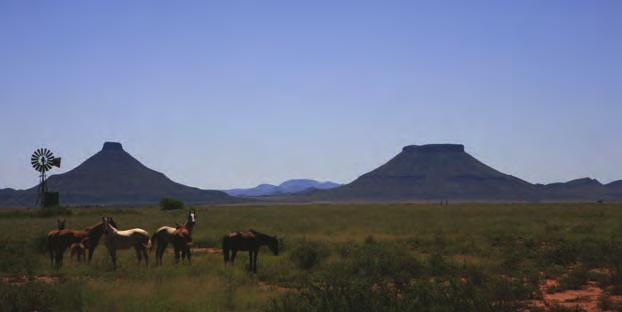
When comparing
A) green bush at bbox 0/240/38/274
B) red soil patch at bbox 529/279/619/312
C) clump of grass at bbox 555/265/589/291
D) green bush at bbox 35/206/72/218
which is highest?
green bush at bbox 35/206/72/218

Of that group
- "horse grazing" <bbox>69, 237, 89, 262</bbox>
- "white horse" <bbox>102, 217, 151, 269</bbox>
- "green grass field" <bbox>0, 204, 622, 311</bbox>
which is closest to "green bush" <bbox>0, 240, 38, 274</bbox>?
"green grass field" <bbox>0, 204, 622, 311</bbox>

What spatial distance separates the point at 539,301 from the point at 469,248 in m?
11.5

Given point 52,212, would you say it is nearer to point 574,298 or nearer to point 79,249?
point 79,249

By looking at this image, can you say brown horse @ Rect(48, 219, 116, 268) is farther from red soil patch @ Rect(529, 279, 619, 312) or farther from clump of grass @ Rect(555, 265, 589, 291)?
clump of grass @ Rect(555, 265, 589, 291)

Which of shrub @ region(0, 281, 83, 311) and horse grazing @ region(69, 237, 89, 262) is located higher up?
horse grazing @ region(69, 237, 89, 262)

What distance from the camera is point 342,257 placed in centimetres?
2294

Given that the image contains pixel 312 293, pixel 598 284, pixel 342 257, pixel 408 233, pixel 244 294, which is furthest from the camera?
pixel 408 233

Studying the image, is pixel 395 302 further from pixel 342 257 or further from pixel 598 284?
pixel 342 257

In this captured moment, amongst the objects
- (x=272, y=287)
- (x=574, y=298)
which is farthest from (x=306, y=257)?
(x=574, y=298)

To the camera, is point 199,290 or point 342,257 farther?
point 342,257

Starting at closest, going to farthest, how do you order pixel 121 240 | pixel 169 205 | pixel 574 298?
pixel 574 298, pixel 121 240, pixel 169 205

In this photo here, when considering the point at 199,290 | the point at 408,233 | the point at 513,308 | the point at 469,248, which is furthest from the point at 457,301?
the point at 408,233

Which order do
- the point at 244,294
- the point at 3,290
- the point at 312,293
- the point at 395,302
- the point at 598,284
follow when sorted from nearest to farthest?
the point at 395,302 → the point at 312,293 → the point at 3,290 → the point at 244,294 → the point at 598,284

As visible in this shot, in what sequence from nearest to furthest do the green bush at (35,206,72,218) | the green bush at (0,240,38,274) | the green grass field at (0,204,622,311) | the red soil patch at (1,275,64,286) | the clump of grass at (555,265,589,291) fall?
the green grass field at (0,204,622,311) → the clump of grass at (555,265,589,291) → the red soil patch at (1,275,64,286) → the green bush at (0,240,38,274) → the green bush at (35,206,72,218)
